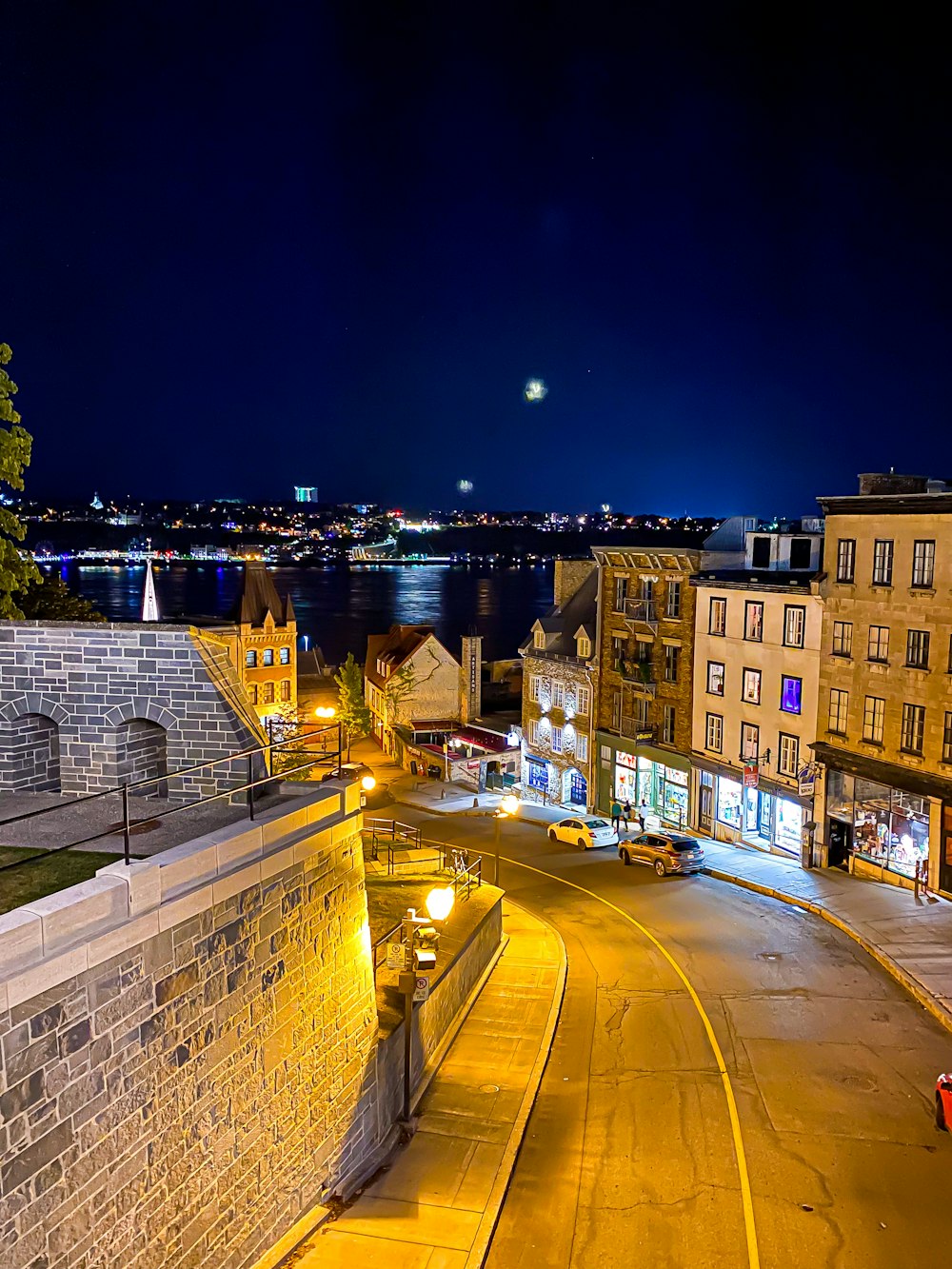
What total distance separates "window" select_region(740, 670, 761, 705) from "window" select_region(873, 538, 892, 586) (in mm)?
6478

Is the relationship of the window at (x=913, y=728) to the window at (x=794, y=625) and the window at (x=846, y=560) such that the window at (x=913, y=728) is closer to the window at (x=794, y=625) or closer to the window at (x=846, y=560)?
the window at (x=846, y=560)

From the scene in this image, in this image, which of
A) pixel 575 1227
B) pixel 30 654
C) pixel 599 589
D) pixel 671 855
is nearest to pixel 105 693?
pixel 30 654

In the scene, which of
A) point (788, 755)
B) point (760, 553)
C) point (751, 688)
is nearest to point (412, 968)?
point (788, 755)

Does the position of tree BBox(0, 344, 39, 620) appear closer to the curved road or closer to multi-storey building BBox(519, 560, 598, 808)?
the curved road

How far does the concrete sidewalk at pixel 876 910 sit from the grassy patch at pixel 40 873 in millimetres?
18573

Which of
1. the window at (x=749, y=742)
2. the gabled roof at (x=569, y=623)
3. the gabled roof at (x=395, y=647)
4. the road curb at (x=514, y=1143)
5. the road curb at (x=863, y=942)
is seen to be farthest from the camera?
the gabled roof at (x=395, y=647)

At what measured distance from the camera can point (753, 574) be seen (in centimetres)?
3634

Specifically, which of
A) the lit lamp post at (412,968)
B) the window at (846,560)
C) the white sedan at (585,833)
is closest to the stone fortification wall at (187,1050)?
the lit lamp post at (412,968)

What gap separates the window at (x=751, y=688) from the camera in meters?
35.2

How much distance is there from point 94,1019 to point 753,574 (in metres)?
32.4

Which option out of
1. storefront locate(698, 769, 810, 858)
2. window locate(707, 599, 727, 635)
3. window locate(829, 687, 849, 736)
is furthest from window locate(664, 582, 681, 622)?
window locate(829, 687, 849, 736)

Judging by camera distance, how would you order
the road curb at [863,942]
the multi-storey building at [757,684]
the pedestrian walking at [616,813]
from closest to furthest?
the road curb at [863,942], the multi-storey building at [757,684], the pedestrian walking at [616,813]

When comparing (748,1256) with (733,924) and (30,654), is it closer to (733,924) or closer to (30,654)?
(30,654)

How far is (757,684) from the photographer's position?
3528cm
